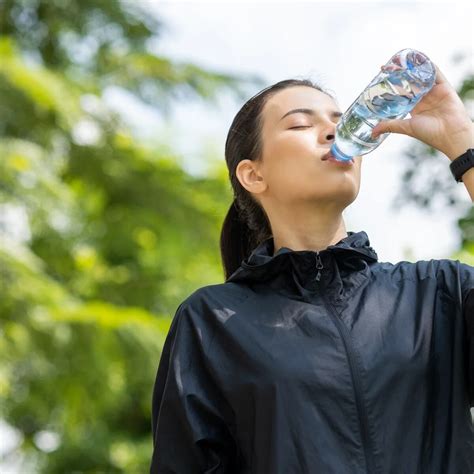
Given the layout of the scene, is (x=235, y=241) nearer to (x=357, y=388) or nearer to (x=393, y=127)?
(x=393, y=127)

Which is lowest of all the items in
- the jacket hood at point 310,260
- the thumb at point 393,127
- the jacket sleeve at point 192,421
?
the jacket sleeve at point 192,421

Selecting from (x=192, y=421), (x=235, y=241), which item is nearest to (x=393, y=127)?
(x=235, y=241)

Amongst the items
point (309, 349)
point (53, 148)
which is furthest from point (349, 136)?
point (53, 148)

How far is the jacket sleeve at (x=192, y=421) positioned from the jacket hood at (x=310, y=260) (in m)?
0.18

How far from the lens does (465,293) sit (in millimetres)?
2184

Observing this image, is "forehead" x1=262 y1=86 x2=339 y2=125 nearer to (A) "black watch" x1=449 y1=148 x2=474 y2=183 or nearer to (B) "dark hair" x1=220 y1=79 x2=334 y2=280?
(B) "dark hair" x1=220 y1=79 x2=334 y2=280

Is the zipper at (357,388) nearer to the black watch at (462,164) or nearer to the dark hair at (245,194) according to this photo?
the black watch at (462,164)

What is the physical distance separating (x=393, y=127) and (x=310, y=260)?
1.21 feet

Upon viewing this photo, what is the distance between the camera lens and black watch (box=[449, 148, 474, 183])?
2.22 m

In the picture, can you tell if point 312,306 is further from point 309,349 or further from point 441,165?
point 441,165

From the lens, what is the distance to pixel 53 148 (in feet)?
28.5

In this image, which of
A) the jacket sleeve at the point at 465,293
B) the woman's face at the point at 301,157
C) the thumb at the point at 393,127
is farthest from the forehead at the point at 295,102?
the jacket sleeve at the point at 465,293

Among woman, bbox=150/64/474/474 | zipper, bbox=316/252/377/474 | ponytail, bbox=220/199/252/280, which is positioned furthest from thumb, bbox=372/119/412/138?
ponytail, bbox=220/199/252/280

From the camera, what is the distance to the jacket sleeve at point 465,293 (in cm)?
214
